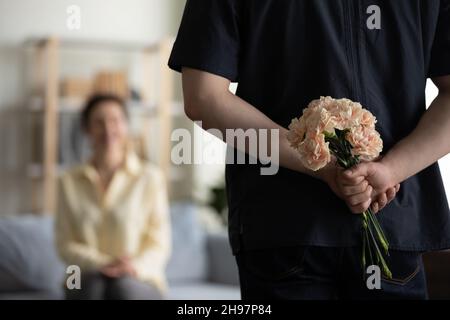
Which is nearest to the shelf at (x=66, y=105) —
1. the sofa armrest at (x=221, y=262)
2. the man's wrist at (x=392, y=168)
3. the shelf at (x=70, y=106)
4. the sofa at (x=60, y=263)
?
the shelf at (x=70, y=106)

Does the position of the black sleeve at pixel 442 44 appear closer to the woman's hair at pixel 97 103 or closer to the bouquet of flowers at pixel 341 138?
the bouquet of flowers at pixel 341 138

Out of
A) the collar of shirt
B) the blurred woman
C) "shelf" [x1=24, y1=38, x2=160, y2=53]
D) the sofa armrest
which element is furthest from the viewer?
"shelf" [x1=24, y1=38, x2=160, y2=53]

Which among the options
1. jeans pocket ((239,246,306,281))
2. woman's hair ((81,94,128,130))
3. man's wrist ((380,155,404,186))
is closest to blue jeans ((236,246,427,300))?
jeans pocket ((239,246,306,281))

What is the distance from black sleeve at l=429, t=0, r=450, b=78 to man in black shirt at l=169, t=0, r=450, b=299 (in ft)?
0.08

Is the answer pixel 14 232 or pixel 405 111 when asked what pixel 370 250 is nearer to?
pixel 405 111

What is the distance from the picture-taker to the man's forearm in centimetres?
128

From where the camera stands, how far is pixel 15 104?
486 cm

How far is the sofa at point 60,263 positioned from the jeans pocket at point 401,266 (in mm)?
2263

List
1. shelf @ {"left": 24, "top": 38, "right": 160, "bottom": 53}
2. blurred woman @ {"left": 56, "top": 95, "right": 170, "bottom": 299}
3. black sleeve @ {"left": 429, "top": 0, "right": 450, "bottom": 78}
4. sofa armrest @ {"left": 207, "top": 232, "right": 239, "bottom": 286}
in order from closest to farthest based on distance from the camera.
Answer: black sleeve @ {"left": 429, "top": 0, "right": 450, "bottom": 78} < blurred woman @ {"left": 56, "top": 95, "right": 170, "bottom": 299} < sofa armrest @ {"left": 207, "top": 232, "right": 239, "bottom": 286} < shelf @ {"left": 24, "top": 38, "right": 160, "bottom": 53}

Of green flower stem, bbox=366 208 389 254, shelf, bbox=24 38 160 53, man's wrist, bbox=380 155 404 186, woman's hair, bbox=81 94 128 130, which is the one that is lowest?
green flower stem, bbox=366 208 389 254

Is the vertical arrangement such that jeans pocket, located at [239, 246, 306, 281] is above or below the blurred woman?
below

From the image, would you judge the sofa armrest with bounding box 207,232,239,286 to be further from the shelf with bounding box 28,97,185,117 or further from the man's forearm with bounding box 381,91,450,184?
the man's forearm with bounding box 381,91,450,184

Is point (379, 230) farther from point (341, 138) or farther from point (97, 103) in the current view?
point (97, 103)

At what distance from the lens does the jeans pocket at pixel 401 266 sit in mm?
1287
